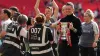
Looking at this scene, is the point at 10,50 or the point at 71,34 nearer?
the point at 10,50

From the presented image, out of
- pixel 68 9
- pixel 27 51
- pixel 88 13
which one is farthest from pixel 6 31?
pixel 88 13

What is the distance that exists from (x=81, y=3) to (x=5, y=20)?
8.78 meters

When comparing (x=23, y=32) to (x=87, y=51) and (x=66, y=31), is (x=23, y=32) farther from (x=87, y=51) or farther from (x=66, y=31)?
(x=87, y=51)

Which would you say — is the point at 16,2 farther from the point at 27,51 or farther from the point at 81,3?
the point at 27,51

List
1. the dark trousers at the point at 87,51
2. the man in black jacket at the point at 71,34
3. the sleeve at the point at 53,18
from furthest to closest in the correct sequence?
the dark trousers at the point at 87,51, the sleeve at the point at 53,18, the man in black jacket at the point at 71,34

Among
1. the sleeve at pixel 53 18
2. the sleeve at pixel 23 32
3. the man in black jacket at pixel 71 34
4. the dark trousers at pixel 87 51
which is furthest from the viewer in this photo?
the dark trousers at pixel 87 51

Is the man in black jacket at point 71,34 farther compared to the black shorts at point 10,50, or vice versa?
the man in black jacket at point 71,34

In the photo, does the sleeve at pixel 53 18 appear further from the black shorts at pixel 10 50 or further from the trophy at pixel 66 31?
the black shorts at pixel 10 50

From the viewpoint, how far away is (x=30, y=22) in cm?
929

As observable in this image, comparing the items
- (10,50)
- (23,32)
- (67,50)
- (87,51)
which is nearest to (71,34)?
(67,50)

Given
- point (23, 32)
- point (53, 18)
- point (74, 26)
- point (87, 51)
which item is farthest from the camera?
point (87, 51)

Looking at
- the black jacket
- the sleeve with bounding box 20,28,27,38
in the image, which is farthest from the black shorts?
the black jacket

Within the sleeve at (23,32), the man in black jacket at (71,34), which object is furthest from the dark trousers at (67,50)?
the sleeve at (23,32)

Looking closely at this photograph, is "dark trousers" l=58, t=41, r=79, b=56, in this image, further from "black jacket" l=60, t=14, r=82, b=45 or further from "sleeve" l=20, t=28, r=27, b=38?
"sleeve" l=20, t=28, r=27, b=38
